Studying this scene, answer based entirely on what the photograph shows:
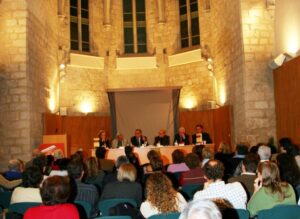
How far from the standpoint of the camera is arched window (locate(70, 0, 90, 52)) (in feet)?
50.1

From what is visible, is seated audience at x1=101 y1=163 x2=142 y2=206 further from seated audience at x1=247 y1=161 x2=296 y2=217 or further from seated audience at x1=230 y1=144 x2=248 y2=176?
seated audience at x1=230 y1=144 x2=248 y2=176

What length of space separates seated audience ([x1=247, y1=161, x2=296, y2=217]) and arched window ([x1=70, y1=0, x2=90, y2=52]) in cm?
1252

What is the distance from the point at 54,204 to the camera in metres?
2.99

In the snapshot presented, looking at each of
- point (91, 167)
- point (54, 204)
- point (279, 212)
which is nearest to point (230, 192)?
point (279, 212)

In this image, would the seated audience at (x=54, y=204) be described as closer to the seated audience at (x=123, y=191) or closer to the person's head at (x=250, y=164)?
the seated audience at (x=123, y=191)

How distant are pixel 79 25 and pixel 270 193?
13.1 meters

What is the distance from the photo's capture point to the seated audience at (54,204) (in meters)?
2.91

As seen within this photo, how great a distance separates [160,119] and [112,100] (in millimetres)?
1887

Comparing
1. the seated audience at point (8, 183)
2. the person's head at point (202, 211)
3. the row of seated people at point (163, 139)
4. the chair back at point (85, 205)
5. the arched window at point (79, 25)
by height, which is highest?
the arched window at point (79, 25)

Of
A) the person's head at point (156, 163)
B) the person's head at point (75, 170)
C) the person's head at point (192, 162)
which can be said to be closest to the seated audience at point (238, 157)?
the person's head at point (192, 162)

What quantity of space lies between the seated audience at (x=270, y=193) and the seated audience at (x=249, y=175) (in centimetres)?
70

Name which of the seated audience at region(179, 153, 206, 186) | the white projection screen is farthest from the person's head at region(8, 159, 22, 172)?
the white projection screen

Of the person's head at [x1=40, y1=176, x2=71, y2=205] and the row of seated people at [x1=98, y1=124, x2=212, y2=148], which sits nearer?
the person's head at [x1=40, y1=176, x2=71, y2=205]

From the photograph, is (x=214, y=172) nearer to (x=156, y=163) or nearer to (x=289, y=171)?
(x=289, y=171)
